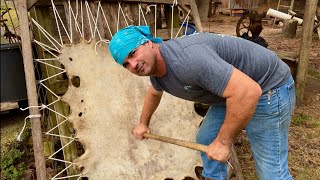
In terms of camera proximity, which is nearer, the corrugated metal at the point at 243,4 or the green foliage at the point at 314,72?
the green foliage at the point at 314,72

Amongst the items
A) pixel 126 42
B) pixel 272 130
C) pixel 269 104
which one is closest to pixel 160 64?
pixel 126 42

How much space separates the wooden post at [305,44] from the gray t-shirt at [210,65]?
7.58 feet

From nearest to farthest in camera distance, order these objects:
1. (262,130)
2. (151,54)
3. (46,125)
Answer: (151,54)
(262,130)
(46,125)

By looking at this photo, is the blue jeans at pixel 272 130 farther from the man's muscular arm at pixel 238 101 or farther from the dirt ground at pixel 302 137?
the dirt ground at pixel 302 137

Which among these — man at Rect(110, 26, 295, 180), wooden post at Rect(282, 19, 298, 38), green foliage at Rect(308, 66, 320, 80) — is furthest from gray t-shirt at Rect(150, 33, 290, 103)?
wooden post at Rect(282, 19, 298, 38)

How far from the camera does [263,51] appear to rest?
5.73 ft

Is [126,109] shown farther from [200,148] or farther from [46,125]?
[46,125]

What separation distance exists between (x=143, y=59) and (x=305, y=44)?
3.02 m

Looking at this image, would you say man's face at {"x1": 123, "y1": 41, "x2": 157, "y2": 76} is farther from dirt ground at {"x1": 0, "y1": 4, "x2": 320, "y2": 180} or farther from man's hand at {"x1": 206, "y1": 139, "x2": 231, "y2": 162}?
dirt ground at {"x1": 0, "y1": 4, "x2": 320, "y2": 180}

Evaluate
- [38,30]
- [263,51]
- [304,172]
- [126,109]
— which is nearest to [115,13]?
[38,30]

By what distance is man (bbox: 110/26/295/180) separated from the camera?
4.71ft

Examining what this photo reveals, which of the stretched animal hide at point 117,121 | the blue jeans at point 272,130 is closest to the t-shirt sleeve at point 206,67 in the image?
the blue jeans at point 272,130

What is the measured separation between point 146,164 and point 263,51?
1.35 m

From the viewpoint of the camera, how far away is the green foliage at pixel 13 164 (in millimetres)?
3213
